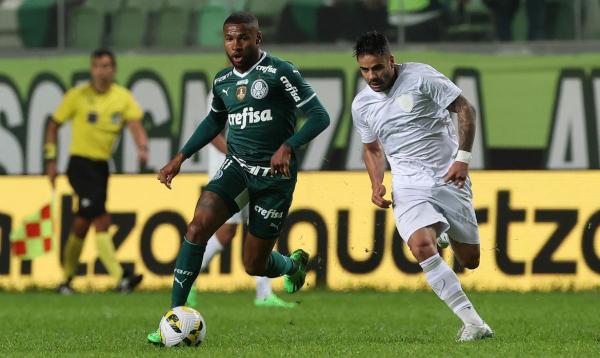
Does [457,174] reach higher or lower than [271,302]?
higher

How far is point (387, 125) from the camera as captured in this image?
941 centimetres

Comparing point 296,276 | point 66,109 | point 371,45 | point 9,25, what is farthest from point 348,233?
point 371,45

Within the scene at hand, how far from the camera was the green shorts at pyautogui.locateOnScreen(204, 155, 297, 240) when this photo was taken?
30.3 feet

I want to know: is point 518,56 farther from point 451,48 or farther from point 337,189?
point 337,189

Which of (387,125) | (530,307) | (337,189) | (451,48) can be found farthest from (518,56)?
(387,125)

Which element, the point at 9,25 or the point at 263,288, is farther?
the point at 9,25

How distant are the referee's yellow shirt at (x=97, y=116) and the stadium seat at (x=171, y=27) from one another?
3.85 feet

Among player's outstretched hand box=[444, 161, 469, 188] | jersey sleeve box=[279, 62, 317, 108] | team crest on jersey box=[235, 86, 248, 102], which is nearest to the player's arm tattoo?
player's outstretched hand box=[444, 161, 469, 188]

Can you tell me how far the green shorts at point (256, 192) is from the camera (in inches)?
364

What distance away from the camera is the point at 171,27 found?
51.8ft

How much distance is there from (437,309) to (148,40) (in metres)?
4.91

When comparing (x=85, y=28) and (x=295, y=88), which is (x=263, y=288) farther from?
→ (x=85, y=28)

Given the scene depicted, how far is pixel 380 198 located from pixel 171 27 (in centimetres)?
699

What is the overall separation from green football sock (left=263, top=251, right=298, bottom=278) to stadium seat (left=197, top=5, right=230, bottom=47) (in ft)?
18.4
